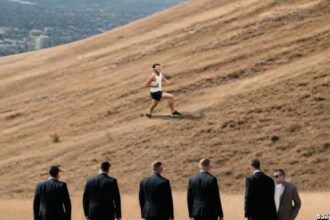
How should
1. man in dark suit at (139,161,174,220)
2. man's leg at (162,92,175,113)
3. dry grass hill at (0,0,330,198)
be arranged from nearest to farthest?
man in dark suit at (139,161,174,220)
dry grass hill at (0,0,330,198)
man's leg at (162,92,175,113)

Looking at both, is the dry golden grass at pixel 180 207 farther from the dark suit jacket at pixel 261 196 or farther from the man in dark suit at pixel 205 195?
the man in dark suit at pixel 205 195

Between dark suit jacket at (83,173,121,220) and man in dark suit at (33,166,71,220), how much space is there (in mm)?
513

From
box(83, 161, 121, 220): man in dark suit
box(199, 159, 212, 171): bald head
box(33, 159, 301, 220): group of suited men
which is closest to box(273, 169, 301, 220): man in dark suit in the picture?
box(33, 159, 301, 220): group of suited men

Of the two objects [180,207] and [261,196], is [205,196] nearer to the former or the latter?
[261,196]

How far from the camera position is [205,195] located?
15312mm

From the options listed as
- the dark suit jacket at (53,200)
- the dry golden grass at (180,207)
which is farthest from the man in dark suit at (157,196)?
the dry golden grass at (180,207)

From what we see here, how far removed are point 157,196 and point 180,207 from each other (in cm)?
773

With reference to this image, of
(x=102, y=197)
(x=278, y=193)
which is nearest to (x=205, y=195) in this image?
(x=278, y=193)

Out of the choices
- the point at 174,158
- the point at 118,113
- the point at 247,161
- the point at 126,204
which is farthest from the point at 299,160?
the point at 118,113

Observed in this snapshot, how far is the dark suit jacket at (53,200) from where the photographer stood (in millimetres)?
15156

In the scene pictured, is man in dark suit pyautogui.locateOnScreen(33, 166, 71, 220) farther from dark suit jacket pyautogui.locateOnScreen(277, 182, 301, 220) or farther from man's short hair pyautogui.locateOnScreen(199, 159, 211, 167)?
dark suit jacket pyautogui.locateOnScreen(277, 182, 301, 220)

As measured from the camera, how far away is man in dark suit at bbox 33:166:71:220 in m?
15.1

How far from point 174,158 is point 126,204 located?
514 centimetres

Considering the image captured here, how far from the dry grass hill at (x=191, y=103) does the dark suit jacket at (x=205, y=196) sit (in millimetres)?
10511
